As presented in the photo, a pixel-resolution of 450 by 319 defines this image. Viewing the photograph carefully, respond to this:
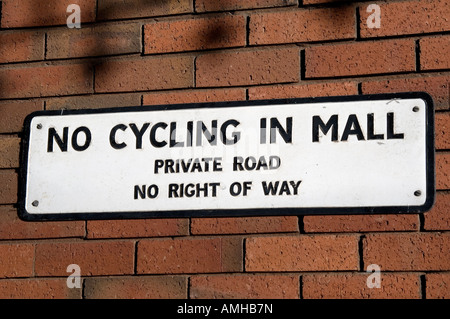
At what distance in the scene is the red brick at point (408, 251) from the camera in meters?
1.92

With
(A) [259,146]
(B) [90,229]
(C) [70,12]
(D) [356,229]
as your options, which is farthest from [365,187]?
(C) [70,12]

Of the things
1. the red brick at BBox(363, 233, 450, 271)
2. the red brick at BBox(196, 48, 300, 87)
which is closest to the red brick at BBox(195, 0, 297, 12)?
the red brick at BBox(196, 48, 300, 87)

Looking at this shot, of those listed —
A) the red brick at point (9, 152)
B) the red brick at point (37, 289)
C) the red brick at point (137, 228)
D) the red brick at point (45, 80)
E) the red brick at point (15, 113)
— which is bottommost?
the red brick at point (37, 289)

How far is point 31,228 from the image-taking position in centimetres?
216

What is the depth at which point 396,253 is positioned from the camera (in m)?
1.94

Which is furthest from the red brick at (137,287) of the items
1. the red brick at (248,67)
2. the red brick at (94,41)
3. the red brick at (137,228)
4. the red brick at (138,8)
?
the red brick at (138,8)

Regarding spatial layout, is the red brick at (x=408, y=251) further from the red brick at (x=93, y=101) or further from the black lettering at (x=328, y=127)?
the red brick at (x=93, y=101)

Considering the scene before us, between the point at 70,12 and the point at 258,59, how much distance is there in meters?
0.62

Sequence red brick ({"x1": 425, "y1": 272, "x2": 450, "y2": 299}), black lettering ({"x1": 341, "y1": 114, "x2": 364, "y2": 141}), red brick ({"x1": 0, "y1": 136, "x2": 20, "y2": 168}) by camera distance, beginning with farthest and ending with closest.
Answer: red brick ({"x1": 0, "y1": 136, "x2": 20, "y2": 168}) → black lettering ({"x1": 341, "y1": 114, "x2": 364, "y2": 141}) → red brick ({"x1": 425, "y1": 272, "x2": 450, "y2": 299})

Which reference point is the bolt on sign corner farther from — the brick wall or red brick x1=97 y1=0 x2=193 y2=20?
red brick x1=97 y1=0 x2=193 y2=20

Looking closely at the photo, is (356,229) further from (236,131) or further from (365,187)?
(236,131)

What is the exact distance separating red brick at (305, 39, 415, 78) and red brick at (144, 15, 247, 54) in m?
0.23

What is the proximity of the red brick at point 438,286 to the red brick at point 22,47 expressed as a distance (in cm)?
133

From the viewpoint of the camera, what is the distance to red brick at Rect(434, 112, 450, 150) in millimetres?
1966
